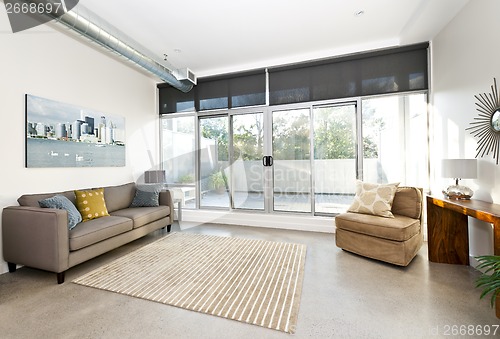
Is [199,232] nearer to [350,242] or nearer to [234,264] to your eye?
[234,264]

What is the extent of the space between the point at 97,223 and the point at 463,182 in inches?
176

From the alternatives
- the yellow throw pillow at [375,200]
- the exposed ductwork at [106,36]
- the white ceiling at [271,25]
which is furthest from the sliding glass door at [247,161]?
the yellow throw pillow at [375,200]

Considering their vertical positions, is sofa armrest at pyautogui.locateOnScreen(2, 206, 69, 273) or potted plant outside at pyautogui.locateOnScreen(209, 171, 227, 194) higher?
potted plant outside at pyautogui.locateOnScreen(209, 171, 227, 194)

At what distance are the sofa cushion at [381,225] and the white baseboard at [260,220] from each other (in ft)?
3.28

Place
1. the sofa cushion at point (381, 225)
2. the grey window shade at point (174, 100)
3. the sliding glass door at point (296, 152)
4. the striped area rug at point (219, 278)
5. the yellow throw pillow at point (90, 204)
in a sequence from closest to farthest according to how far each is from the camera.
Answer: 1. the striped area rug at point (219, 278)
2. the sofa cushion at point (381, 225)
3. the yellow throw pillow at point (90, 204)
4. the sliding glass door at point (296, 152)
5. the grey window shade at point (174, 100)

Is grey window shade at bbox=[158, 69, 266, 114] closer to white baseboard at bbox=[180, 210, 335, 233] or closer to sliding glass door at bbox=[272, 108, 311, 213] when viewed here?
sliding glass door at bbox=[272, 108, 311, 213]

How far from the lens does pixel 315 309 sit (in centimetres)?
192

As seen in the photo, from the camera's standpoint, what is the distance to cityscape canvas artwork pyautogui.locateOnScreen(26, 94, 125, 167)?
2.94 metres

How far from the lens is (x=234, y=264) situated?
110 inches

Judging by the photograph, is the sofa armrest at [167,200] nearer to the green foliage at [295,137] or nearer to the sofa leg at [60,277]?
the green foliage at [295,137]

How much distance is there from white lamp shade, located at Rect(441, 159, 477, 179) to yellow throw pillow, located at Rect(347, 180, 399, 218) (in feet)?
2.04

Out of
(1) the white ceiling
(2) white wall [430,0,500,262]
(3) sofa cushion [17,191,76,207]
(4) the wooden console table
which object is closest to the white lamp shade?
(2) white wall [430,0,500,262]

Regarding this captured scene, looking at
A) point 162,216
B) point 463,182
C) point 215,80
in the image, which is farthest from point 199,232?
point 463,182

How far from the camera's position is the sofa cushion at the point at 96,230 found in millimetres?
2504
